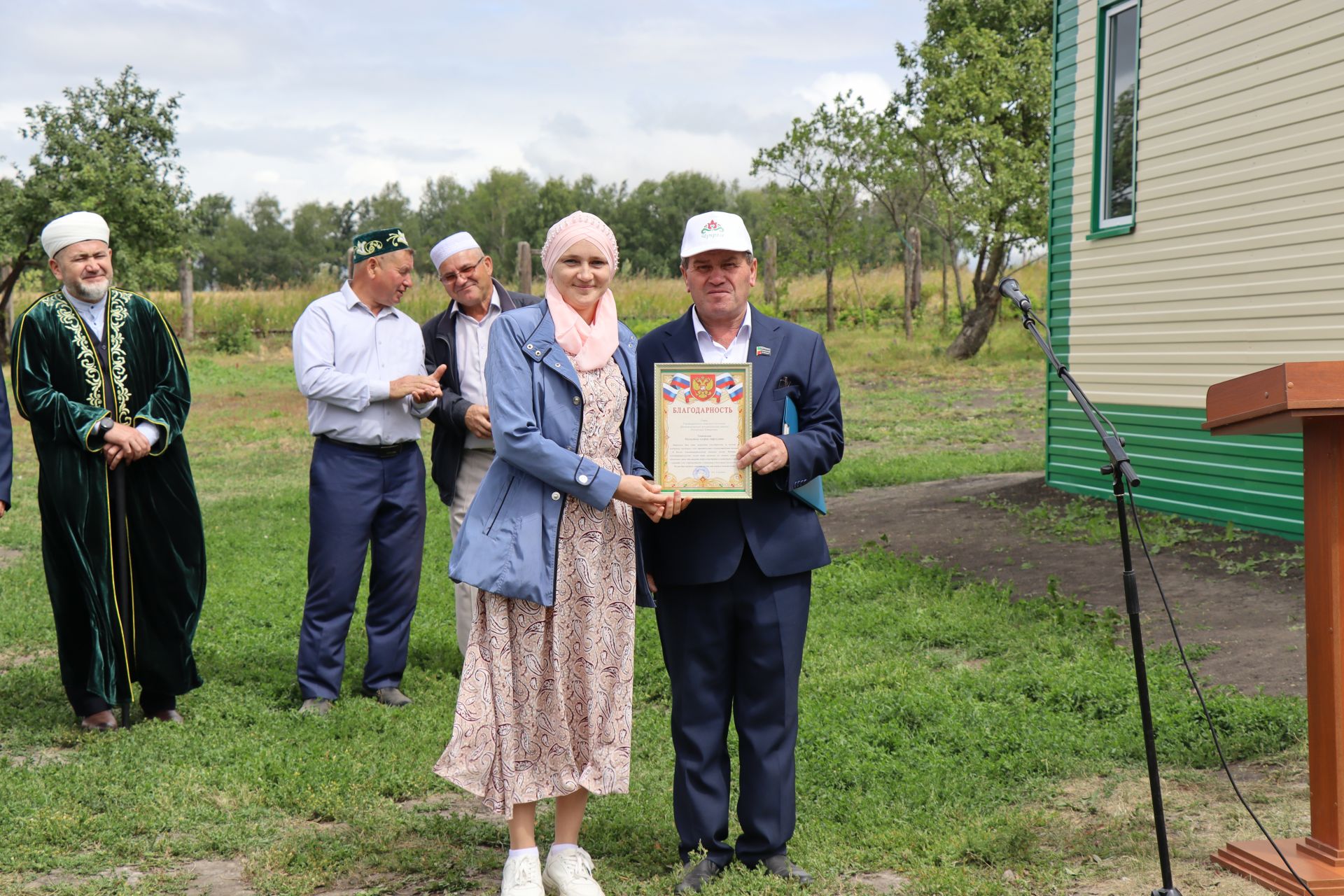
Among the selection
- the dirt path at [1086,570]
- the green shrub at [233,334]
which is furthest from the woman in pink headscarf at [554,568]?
the green shrub at [233,334]

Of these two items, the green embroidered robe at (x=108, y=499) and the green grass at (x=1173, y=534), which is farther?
the green grass at (x=1173, y=534)

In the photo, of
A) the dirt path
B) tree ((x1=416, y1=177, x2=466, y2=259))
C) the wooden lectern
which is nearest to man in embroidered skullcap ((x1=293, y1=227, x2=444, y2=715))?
the wooden lectern

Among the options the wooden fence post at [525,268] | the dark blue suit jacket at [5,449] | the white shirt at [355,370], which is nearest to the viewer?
the dark blue suit jacket at [5,449]

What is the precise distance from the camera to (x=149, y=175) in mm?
26078

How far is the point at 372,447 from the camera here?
636 centimetres

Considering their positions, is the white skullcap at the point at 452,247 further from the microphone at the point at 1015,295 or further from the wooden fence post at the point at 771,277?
the wooden fence post at the point at 771,277

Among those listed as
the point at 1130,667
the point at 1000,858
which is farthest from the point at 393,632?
the point at 1130,667

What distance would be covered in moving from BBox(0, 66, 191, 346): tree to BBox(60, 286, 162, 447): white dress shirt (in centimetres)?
2051

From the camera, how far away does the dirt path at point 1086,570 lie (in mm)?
6730

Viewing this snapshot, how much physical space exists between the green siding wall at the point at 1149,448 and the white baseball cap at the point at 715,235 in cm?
658

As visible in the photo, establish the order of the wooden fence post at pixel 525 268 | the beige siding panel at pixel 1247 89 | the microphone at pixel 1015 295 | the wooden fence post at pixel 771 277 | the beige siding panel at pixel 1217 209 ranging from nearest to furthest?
1. the microphone at pixel 1015 295
2. the beige siding panel at pixel 1247 89
3. the beige siding panel at pixel 1217 209
4. the wooden fence post at pixel 525 268
5. the wooden fence post at pixel 771 277

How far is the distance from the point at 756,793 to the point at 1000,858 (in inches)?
37.4

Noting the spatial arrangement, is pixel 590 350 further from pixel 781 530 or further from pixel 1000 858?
pixel 1000 858

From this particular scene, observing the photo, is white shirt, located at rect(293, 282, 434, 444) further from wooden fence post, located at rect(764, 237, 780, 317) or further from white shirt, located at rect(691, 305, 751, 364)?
wooden fence post, located at rect(764, 237, 780, 317)
